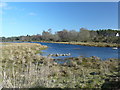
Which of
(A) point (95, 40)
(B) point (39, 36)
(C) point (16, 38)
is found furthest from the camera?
(C) point (16, 38)

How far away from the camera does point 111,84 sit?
10.7ft

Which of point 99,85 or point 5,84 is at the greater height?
point 5,84

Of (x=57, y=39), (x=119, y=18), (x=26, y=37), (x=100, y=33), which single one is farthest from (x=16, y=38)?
(x=119, y=18)

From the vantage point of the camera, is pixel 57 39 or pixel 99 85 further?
pixel 57 39

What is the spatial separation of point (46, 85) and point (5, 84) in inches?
28.9

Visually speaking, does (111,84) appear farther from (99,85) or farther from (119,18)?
(119,18)

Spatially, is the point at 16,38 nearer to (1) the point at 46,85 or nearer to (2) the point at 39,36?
(2) the point at 39,36

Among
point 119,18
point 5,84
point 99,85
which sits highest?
point 119,18

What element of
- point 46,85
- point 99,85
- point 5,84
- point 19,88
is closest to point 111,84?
point 99,85

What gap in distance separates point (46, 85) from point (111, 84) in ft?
4.41

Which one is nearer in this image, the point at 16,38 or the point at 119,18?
the point at 119,18

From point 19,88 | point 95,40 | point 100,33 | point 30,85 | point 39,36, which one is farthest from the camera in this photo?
point 39,36

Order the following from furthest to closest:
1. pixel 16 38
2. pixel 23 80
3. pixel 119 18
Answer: pixel 16 38
pixel 119 18
pixel 23 80

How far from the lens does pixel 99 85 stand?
132 inches
